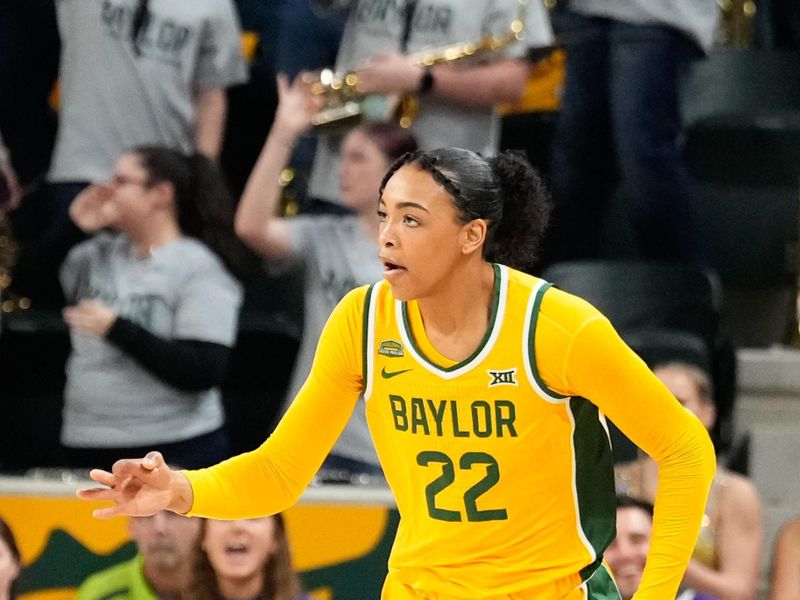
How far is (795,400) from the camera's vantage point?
17.1 feet

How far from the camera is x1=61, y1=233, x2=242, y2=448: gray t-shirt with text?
470cm

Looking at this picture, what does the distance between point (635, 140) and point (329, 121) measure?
987 mm

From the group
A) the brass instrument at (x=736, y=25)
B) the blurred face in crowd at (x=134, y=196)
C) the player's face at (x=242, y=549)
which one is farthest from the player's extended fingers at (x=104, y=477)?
the brass instrument at (x=736, y=25)

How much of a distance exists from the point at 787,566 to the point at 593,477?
1608mm

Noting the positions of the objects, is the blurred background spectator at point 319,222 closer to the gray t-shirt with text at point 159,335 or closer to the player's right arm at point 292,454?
the gray t-shirt with text at point 159,335

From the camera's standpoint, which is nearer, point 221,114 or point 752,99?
point 221,114

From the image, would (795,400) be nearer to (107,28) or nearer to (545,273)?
(545,273)

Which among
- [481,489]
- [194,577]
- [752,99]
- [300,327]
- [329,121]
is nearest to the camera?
[481,489]

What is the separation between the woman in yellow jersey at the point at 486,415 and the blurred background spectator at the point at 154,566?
1.24 meters

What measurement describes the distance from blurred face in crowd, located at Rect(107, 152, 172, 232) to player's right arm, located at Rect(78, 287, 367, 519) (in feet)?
6.44

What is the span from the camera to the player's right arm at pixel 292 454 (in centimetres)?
294

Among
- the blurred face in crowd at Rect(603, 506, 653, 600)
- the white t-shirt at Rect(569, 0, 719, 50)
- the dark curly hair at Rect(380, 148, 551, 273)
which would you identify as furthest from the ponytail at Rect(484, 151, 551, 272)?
the white t-shirt at Rect(569, 0, 719, 50)

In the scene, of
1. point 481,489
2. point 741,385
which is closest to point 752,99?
point 741,385

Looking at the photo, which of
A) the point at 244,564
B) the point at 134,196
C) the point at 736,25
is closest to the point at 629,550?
the point at 244,564
